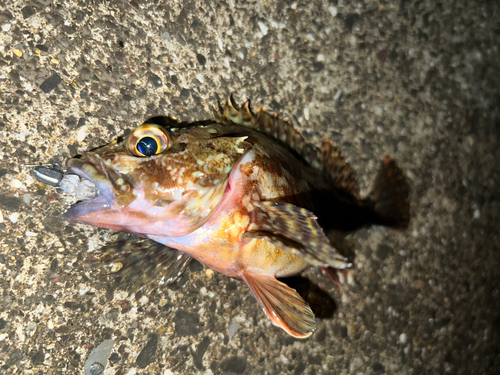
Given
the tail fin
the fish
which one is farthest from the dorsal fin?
the tail fin

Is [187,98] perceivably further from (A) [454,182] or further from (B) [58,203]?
(A) [454,182]

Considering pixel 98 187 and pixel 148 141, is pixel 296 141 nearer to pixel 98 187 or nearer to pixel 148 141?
pixel 148 141

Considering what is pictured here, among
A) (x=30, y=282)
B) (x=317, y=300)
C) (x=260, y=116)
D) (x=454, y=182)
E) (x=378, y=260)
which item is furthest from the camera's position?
(x=454, y=182)

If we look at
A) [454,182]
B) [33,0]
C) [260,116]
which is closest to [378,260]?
[454,182]

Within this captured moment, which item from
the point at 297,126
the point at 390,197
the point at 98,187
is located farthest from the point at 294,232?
the point at 390,197

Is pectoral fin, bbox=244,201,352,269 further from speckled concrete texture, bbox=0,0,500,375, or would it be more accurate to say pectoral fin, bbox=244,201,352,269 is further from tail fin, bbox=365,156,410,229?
tail fin, bbox=365,156,410,229

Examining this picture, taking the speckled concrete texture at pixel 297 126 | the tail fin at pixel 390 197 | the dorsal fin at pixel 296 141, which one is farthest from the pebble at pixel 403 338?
the dorsal fin at pixel 296 141
